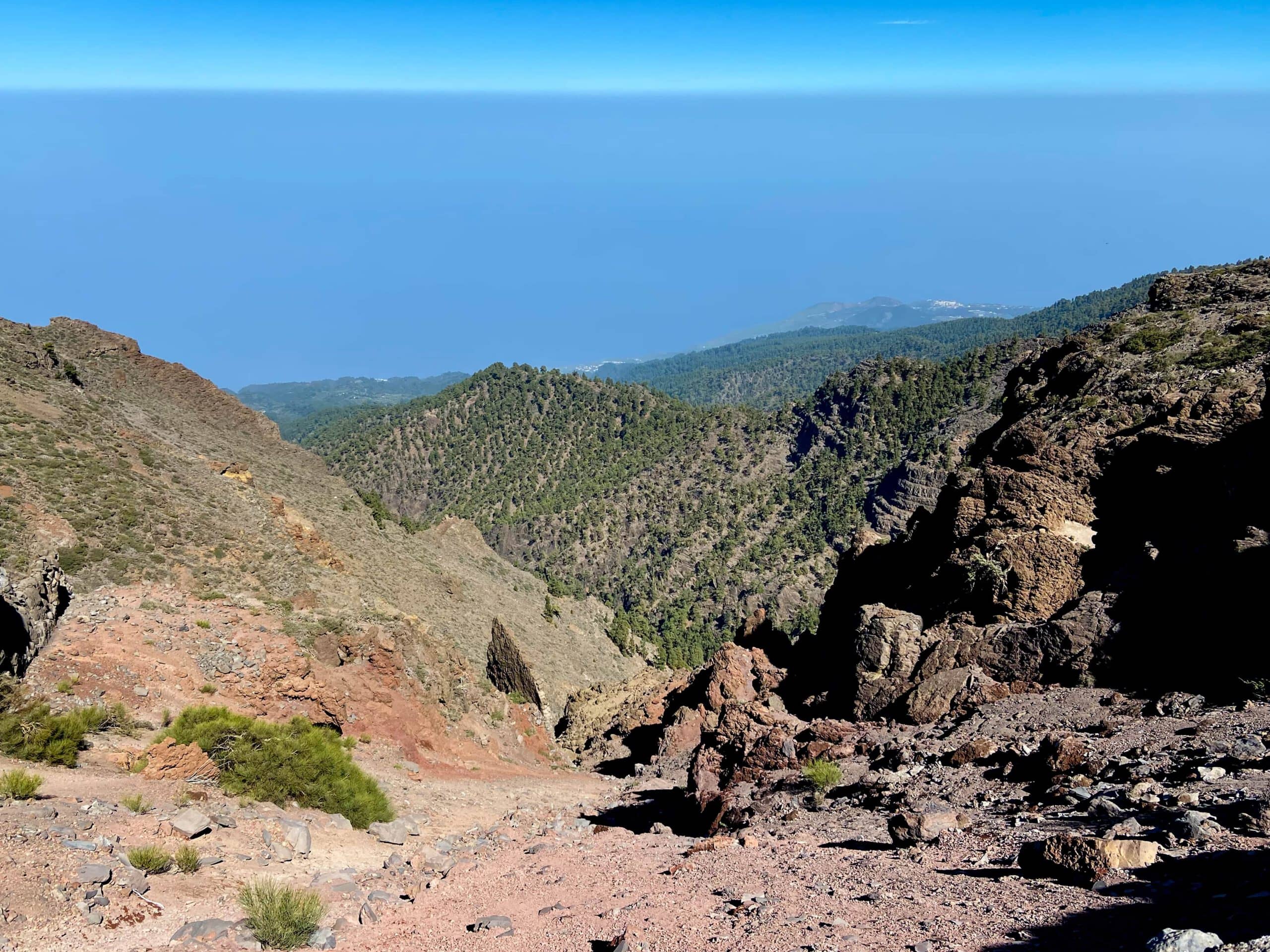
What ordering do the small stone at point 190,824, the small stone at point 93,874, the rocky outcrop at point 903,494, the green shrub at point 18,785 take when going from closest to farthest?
the small stone at point 93,874 → the green shrub at point 18,785 → the small stone at point 190,824 → the rocky outcrop at point 903,494

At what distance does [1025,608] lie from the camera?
16.6m

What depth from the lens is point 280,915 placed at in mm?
8531

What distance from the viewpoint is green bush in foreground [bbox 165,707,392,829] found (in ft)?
45.0

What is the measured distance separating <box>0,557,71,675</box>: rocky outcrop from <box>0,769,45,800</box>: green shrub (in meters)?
5.27

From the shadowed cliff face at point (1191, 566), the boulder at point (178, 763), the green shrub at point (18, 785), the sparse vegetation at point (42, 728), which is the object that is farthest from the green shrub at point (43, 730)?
the shadowed cliff face at point (1191, 566)

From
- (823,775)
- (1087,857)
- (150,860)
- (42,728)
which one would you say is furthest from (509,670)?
(1087,857)

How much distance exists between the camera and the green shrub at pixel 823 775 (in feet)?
45.2

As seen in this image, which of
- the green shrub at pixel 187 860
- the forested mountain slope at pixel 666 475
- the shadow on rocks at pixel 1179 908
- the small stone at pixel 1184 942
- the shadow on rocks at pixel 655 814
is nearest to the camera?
the small stone at pixel 1184 942

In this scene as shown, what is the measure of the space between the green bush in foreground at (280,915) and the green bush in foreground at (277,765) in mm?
4910

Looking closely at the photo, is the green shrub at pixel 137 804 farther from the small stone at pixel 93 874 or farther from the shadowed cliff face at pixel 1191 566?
the shadowed cliff face at pixel 1191 566

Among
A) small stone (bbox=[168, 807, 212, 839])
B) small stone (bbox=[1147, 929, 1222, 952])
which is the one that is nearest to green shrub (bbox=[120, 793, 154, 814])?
small stone (bbox=[168, 807, 212, 839])

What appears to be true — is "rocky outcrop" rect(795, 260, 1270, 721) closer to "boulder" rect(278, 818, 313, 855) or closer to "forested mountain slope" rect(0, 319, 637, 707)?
"boulder" rect(278, 818, 313, 855)

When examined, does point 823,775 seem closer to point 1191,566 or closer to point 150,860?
point 1191,566

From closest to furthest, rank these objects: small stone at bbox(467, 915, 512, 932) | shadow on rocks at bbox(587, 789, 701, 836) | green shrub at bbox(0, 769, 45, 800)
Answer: small stone at bbox(467, 915, 512, 932) < green shrub at bbox(0, 769, 45, 800) < shadow on rocks at bbox(587, 789, 701, 836)
